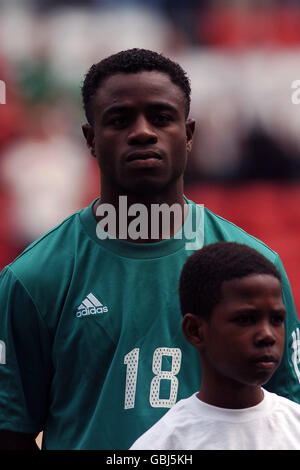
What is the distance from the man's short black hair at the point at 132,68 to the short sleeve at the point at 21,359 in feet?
2.40

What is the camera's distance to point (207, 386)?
2.82m

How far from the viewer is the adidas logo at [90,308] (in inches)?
124

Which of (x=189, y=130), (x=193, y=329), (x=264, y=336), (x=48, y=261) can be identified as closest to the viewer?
(x=264, y=336)

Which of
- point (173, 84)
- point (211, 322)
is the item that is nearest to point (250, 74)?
point (173, 84)

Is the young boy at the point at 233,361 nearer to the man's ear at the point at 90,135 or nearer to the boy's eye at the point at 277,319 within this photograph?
the boy's eye at the point at 277,319

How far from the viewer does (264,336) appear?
2.64 m

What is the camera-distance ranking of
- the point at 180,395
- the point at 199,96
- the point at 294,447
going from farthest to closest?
1. the point at 199,96
2. the point at 180,395
3. the point at 294,447

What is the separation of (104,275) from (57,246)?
0.75 ft

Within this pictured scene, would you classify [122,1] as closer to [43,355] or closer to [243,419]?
[43,355]

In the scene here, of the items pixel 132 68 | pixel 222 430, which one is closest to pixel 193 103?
pixel 132 68

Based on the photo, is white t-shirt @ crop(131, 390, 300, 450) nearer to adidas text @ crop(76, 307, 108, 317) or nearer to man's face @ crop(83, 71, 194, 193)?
adidas text @ crop(76, 307, 108, 317)

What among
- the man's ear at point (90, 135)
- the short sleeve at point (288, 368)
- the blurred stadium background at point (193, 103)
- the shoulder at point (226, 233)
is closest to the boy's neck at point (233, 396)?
the short sleeve at point (288, 368)

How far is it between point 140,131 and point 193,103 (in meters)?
5.03

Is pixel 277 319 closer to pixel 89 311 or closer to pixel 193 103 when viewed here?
pixel 89 311
